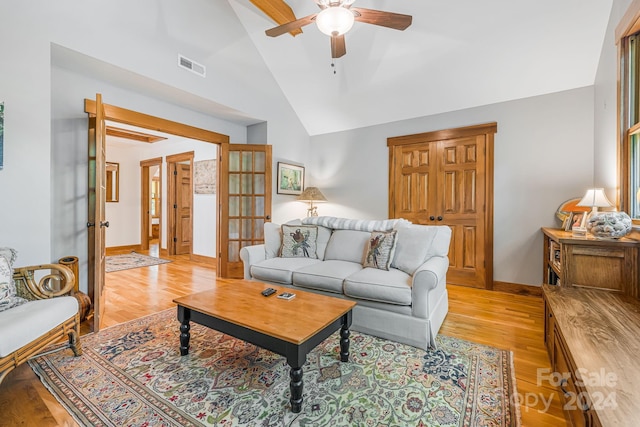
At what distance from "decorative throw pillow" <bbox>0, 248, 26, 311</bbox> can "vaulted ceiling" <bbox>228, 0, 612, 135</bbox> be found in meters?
3.02

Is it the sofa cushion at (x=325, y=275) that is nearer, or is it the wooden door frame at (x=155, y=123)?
the sofa cushion at (x=325, y=275)

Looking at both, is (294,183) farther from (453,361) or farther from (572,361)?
(572,361)

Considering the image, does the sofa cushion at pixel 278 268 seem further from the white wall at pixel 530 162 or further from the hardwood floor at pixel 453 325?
the white wall at pixel 530 162

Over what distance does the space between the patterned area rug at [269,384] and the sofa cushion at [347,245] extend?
95 cm

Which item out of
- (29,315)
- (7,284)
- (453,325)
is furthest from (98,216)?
(453,325)

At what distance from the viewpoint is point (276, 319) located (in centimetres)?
168

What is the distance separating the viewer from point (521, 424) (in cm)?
142

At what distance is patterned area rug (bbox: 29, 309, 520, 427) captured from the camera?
4.75 feet

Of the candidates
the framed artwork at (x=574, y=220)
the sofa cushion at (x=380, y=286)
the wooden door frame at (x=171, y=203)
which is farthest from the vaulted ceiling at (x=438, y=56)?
the wooden door frame at (x=171, y=203)

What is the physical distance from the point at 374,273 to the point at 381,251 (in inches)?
10.2

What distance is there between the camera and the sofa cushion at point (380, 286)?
2180 mm

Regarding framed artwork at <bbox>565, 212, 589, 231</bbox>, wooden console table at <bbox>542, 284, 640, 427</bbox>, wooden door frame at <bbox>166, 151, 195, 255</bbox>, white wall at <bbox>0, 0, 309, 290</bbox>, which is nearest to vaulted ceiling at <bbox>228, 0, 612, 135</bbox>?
white wall at <bbox>0, 0, 309, 290</bbox>

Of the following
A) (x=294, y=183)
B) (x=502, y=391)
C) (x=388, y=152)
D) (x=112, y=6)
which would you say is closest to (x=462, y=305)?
(x=502, y=391)

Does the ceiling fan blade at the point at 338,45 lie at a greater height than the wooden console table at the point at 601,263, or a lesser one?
greater
